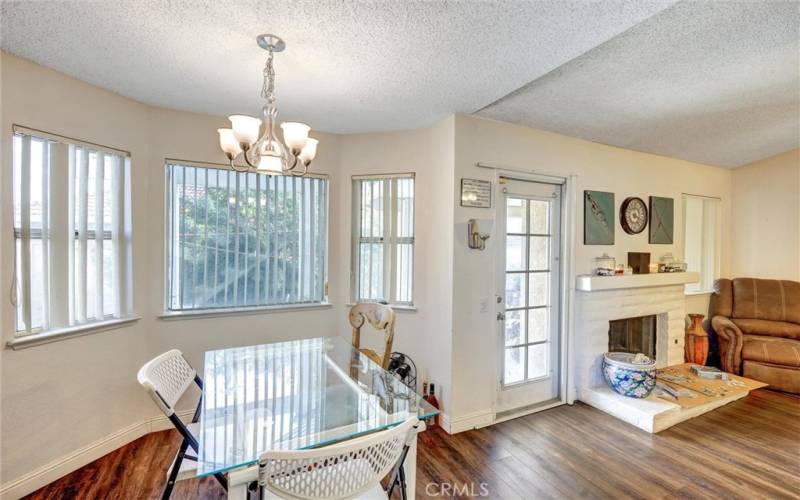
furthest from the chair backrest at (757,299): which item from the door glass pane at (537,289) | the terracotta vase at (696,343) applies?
the door glass pane at (537,289)

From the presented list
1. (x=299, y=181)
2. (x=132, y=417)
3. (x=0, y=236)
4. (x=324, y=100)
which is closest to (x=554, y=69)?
(x=324, y=100)

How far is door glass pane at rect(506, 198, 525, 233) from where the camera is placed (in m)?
2.90

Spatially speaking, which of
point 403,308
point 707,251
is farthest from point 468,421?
point 707,251

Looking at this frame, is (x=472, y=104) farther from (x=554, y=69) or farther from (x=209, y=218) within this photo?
(x=209, y=218)

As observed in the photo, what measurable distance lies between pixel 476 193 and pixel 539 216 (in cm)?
82

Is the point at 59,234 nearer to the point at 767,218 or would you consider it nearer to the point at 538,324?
the point at 538,324

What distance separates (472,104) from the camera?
7.92ft

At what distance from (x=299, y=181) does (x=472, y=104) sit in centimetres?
157

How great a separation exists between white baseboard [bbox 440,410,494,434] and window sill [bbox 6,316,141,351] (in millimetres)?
2405

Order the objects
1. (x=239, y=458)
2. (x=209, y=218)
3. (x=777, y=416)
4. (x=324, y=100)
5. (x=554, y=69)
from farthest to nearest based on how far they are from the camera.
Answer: (x=777, y=416) → (x=209, y=218) → (x=324, y=100) → (x=554, y=69) → (x=239, y=458)

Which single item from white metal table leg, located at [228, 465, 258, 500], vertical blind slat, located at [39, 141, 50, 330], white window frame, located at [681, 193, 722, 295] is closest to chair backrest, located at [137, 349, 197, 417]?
white metal table leg, located at [228, 465, 258, 500]

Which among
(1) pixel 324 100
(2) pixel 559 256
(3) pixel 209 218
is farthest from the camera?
(2) pixel 559 256

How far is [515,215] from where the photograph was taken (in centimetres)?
294

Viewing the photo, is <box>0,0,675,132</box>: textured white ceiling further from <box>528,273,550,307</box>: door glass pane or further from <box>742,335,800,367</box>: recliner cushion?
<box>742,335,800,367</box>: recliner cushion
